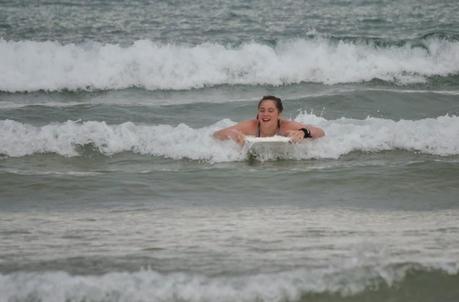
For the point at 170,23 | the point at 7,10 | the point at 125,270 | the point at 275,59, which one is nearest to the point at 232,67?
the point at 275,59

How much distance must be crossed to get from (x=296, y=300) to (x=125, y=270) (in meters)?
1.20

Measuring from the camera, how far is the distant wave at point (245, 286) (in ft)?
15.3

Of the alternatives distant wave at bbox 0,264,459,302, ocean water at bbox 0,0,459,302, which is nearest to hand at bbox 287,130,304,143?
ocean water at bbox 0,0,459,302

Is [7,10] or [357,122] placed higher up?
[7,10]

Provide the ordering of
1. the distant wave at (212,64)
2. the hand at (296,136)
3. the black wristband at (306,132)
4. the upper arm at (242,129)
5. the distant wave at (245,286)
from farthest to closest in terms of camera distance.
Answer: the distant wave at (212,64) → the upper arm at (242,129) → the black wristband at (306,132) → the hand at (296,136) → the distant wave at (245,286)

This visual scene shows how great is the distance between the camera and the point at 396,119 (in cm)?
1255

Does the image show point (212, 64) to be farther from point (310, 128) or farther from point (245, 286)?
point (245, 286)

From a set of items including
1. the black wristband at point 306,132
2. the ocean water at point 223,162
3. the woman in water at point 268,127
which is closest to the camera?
the ocean water at point 223,162

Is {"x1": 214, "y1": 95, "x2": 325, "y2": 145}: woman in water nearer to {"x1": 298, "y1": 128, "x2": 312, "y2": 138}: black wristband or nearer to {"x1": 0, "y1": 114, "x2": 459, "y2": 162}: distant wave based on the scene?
{"x1": 298, "y1": 128, "x2": 312, "y2": 138}: black wristband

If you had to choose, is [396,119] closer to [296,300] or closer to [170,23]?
[296,300]

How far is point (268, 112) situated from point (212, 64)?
7.79 m

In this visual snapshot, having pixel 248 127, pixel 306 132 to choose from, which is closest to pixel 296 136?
pixel 306 132

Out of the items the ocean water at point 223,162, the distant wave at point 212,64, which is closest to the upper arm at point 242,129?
the ocean water at point 223,162

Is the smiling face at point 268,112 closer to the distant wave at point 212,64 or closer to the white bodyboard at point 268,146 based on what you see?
the white bodyboard at point 268,146
